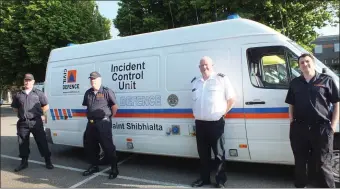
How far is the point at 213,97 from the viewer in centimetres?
441

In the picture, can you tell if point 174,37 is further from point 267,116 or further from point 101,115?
point 267,116

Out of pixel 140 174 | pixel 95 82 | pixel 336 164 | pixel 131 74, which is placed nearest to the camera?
pixel 336 164

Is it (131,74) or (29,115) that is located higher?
(131,74)

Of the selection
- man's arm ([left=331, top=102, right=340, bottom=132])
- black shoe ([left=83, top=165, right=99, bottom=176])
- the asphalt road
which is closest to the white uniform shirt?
the asphalt road

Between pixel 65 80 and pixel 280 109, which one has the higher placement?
pixel 65 80

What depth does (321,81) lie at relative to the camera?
12.0 ft

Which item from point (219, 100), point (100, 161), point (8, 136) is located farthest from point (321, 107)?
point (8, 136)

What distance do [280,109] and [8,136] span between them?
31.1 feet

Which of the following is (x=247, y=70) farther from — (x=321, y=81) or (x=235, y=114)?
(x=321, y=81)

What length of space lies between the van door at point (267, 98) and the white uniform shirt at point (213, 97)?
0.40 m

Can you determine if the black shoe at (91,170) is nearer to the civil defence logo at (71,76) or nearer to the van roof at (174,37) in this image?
the civil defence logo at (71,76)

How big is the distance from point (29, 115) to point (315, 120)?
16.5 ft

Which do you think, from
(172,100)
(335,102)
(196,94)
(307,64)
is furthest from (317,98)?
(172,100)

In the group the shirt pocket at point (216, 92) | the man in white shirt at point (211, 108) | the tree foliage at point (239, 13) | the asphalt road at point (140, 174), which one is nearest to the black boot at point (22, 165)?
the asphalt road at point (140, 174)
